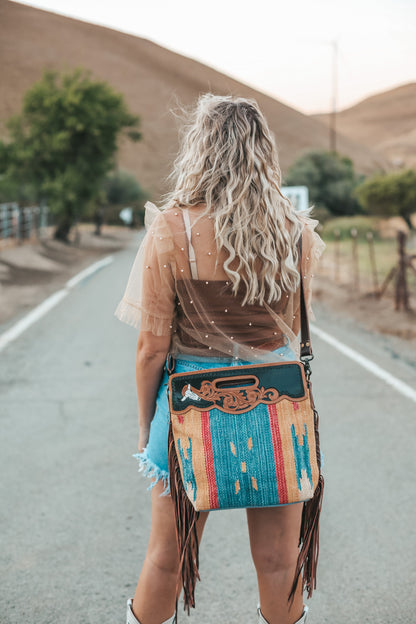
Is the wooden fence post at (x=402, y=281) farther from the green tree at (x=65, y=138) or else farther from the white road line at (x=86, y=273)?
the green tree at (x=65, y=138)

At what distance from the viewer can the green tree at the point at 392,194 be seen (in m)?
34.6

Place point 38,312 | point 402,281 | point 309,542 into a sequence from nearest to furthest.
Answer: point 309,542 < point 38,312 < point 402,281

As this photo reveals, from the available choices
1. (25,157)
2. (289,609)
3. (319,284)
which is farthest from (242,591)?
(25,157)

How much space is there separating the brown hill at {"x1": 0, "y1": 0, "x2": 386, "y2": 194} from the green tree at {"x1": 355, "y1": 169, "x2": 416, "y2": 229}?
102445 mm

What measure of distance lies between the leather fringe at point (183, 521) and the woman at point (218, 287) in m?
0.06

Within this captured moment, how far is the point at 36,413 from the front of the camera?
559 cm

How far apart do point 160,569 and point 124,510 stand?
184 centimetres

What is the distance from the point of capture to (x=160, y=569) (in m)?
2.01

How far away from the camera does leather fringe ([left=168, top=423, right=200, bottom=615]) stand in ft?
6.26

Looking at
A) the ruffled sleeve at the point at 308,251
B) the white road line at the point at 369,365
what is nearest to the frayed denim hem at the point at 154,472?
the ruffled sleeve at the point at 308,251

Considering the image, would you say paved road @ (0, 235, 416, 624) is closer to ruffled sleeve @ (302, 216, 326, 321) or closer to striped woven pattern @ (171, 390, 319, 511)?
striped woven pattern @ (171, 390, 319, 511)

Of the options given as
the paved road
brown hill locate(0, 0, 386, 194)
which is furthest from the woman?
brown hill locate(0, 0, 386, 194)

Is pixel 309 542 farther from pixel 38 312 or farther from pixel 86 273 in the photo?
pixel 86 273

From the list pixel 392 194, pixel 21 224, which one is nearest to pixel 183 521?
pixel 21 224
